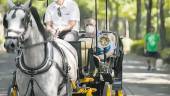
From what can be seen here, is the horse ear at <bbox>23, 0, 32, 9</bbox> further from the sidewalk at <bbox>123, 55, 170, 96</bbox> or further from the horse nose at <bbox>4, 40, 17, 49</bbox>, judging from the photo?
the sidewalk at <bbox>123, 55, 170, 96</bbox>

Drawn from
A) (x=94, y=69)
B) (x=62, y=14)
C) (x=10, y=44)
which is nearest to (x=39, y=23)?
(x=10, y=44)

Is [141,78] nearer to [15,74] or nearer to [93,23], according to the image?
[93,23]

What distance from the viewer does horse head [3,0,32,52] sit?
823cm

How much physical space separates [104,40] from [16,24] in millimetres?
4540

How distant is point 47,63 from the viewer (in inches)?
372

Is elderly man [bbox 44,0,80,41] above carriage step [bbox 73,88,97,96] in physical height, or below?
above

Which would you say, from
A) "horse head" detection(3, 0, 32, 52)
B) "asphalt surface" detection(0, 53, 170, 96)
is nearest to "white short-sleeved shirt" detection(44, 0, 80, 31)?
"horse head" detection(3, 0, 32, 52)

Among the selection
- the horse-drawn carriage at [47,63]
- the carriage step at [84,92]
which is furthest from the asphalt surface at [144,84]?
the carriage step at [84,92]

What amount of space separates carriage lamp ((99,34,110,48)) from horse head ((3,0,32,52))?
3918mm

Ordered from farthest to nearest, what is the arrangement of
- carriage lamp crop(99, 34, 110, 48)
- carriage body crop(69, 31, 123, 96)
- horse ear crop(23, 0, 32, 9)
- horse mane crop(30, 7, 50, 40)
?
carriage lamp crop(99, 34, 110, 48)
carriage body crop(69, 31, 123, 96)
horse mane crop(30, 7, 50, 40)
horse ear crop(23, 0, 32, 9)

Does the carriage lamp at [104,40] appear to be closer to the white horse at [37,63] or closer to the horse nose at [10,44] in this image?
the white horse at [37,63]

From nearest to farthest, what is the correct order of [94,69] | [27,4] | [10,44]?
1. [10,44]
2. [27,4]
3. [94,69]

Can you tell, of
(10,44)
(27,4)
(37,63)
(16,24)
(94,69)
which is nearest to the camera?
(10,44)

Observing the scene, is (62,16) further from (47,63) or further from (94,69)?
(47,63)
